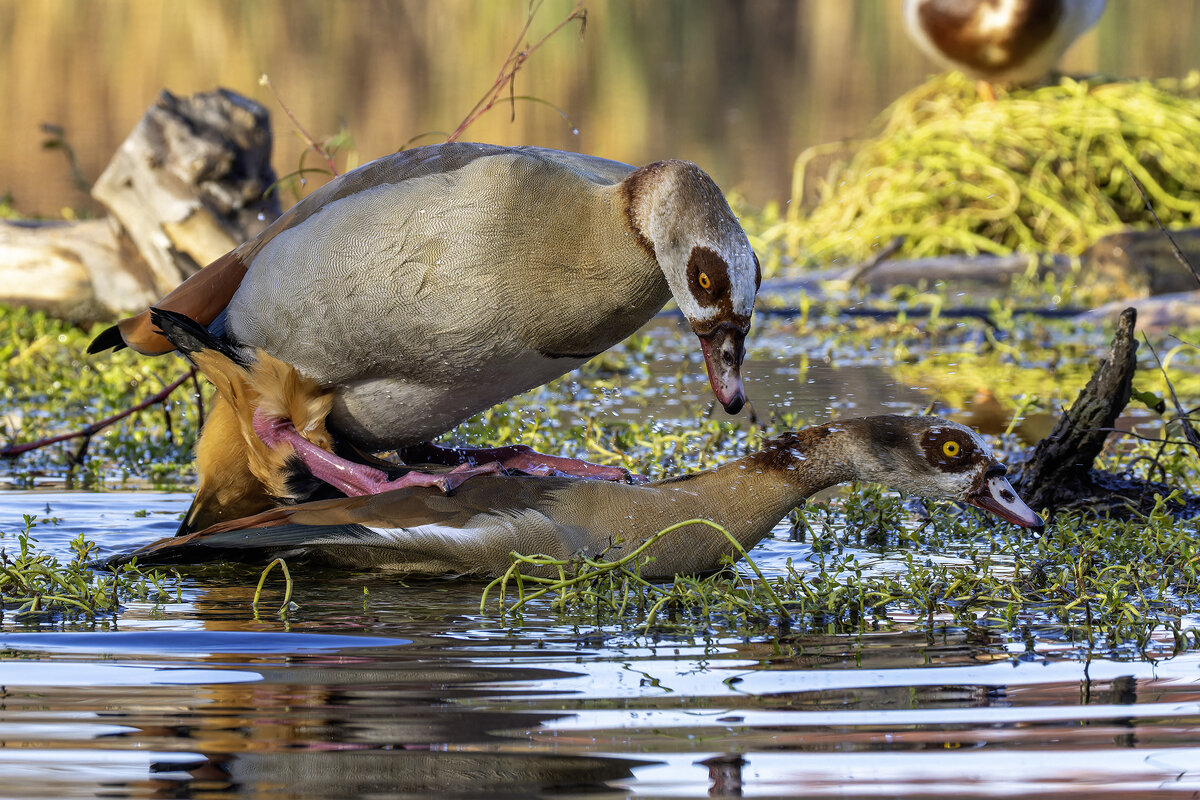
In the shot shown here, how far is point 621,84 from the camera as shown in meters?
21.8

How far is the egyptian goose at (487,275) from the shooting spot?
4914mm

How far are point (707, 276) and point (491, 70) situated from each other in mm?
17439

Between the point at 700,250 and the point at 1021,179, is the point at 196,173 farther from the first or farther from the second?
the point at 1021,179

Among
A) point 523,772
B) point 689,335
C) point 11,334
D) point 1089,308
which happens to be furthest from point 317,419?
point 1089,308

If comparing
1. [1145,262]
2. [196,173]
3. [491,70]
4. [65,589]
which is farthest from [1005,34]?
[65,589]

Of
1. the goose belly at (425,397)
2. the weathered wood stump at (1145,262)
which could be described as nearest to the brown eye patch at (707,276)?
the goose belly at (425,397)

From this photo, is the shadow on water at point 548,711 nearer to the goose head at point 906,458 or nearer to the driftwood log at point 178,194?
the goose head at point 906,458

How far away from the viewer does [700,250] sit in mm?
4828

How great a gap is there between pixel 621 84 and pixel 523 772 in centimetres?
1923

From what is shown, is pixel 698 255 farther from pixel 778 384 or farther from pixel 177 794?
pixel 778 384

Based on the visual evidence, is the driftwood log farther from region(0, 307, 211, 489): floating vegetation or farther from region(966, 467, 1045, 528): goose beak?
region(966, 467, 1045, 528): goose beak

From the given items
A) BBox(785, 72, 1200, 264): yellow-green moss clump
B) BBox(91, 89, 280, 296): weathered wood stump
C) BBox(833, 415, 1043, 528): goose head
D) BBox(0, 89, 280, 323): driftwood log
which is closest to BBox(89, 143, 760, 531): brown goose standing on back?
BBox(833, 415, 1043, 528): goose head

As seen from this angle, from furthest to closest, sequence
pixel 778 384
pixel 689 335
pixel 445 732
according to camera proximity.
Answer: pixel 689 335 → pixel 778 384 → pixel 445 732

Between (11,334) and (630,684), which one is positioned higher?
(11,334)
